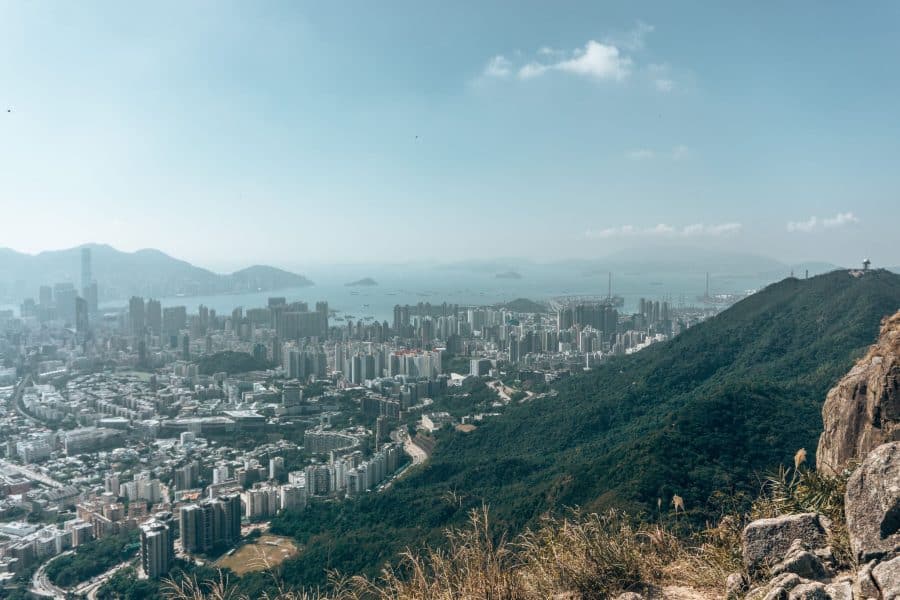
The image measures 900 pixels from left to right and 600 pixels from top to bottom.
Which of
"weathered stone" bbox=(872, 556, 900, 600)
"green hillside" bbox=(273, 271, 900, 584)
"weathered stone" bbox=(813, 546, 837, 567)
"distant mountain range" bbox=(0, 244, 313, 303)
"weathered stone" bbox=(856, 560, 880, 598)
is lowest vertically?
"green hillside" bbox=(273, 271, 900, 584)

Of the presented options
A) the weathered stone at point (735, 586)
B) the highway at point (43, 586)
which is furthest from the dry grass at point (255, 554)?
the weathered stone at point (735, 586)

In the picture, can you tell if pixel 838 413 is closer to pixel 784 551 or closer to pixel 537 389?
pixel 784 551

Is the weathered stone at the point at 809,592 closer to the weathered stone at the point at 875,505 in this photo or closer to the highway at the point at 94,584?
the weathered stone at the point at 875,505

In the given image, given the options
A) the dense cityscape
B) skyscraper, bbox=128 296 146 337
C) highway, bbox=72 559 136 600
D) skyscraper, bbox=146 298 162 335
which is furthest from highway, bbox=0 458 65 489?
skyscraper, bbox=128 296 146 337

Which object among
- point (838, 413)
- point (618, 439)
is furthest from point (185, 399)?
point (838, 413)

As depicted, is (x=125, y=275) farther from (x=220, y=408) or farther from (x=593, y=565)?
(x=593, y=565)

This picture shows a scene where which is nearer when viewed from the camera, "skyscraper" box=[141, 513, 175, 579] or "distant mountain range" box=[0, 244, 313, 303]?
"skyscraper" box=[141, 513, 175, 579]

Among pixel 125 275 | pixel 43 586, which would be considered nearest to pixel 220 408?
pixel 43 586

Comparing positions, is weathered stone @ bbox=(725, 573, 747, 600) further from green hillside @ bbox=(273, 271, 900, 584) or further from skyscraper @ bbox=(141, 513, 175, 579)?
skyscraper @ bbox=(141, 513, 175, 579)
